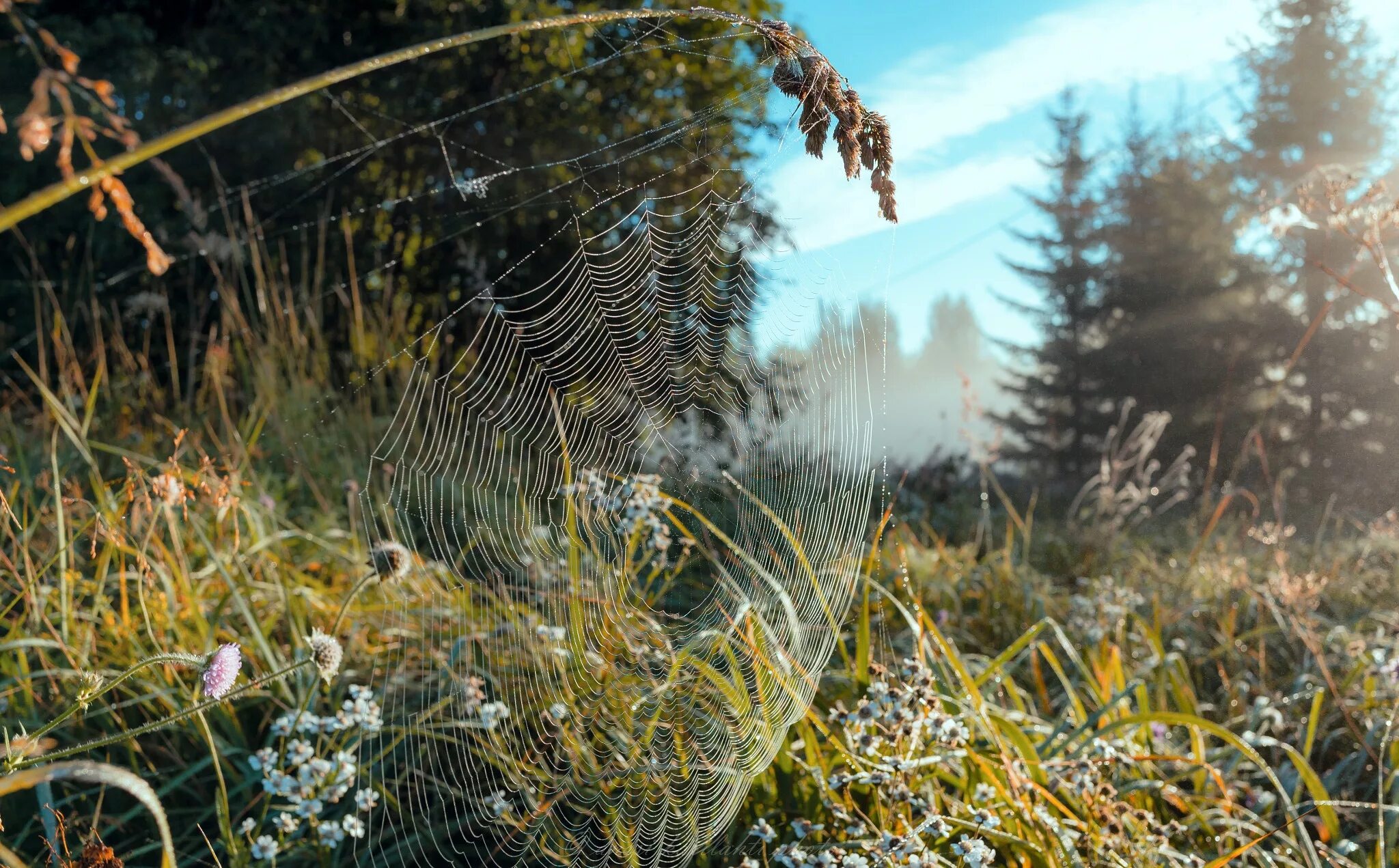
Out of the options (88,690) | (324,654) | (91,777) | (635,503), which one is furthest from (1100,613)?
(91,777)

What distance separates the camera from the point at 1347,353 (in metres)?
14.7

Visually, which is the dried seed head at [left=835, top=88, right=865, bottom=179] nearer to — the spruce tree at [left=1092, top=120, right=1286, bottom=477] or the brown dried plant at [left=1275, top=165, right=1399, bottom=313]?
the brown dried plant at [left=1275, top=165, right=1399, bottom=313]

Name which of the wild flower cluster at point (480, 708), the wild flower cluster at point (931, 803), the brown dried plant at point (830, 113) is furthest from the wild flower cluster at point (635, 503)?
the brown dried plant at point (830, 113)

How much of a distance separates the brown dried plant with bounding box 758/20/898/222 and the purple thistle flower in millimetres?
1146

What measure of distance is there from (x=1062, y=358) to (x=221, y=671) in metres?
15.3

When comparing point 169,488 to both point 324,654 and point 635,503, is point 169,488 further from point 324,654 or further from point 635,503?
point 635,503

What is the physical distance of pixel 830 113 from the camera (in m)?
1.52

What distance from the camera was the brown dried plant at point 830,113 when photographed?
1379 mm

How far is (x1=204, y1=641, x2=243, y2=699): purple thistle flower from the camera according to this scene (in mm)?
1358

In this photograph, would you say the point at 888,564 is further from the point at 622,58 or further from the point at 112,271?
the point at 112,271

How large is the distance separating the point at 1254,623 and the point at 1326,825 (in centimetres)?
230

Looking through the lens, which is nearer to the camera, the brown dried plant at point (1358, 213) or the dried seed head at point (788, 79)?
the dried seed head at point (788, 79)

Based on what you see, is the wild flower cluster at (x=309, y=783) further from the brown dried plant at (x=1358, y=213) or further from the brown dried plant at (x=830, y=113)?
the brown dried plant at (x=1358, y=213)

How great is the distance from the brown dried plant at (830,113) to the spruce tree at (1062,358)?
535 inches
